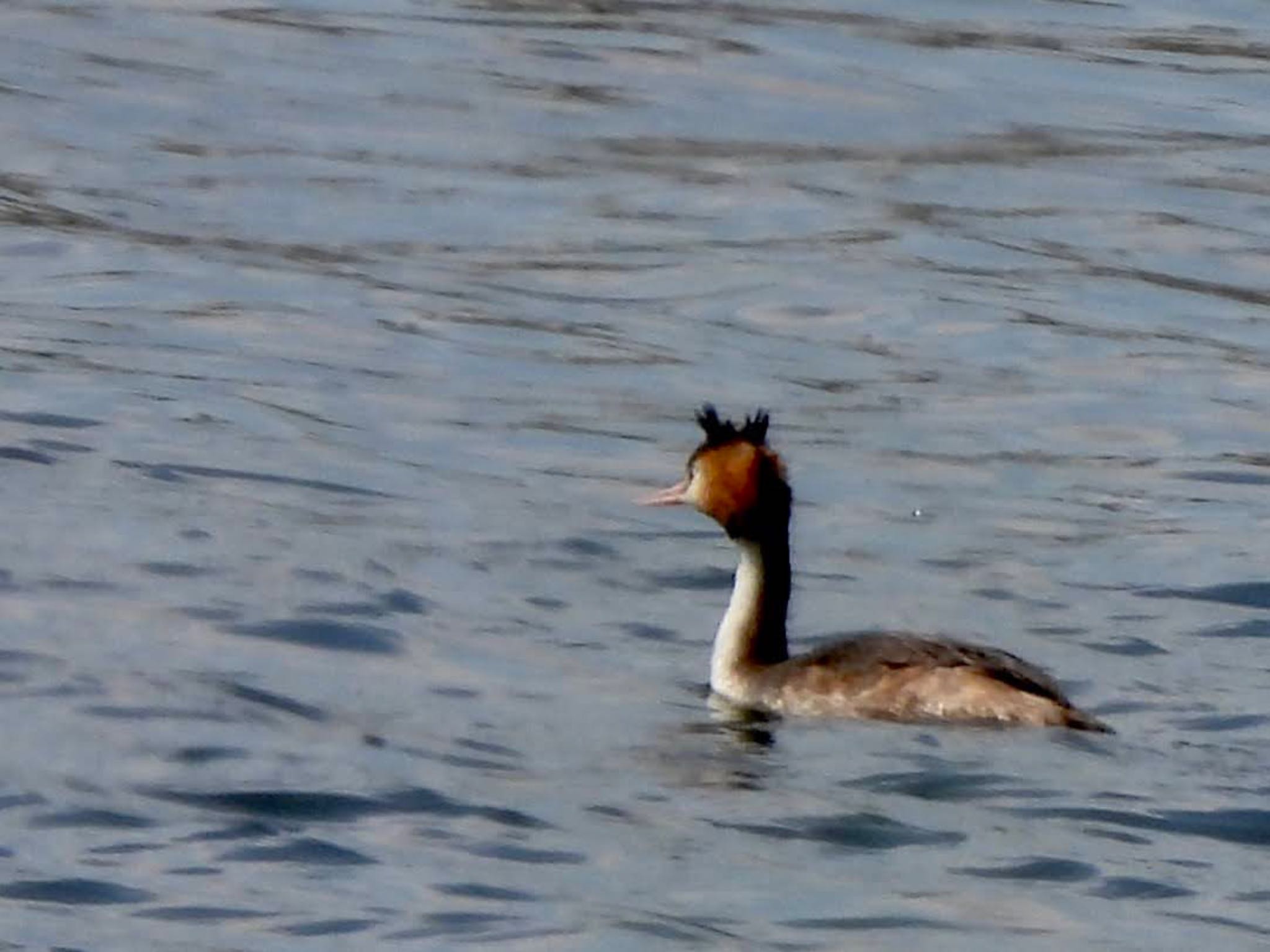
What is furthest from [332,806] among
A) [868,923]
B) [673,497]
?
[673,497]

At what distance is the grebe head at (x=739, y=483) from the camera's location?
11625mm

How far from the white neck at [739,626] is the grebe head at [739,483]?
0.28 feet

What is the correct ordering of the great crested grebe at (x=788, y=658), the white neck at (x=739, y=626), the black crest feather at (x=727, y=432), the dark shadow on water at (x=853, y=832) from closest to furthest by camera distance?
the dark shadow on water at (x=853, y=832) → the great crested grebe at (x=788, y=658) → the white neck at (x=739, y=626) → the black crest feather at (x=727, y=432)

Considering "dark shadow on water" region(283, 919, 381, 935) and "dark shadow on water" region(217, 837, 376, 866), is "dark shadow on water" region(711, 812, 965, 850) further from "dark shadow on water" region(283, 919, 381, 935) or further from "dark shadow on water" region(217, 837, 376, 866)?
"dark shadow on water" region(283, 919, 381, 935)

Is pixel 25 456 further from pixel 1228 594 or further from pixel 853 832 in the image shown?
pixel 853 832

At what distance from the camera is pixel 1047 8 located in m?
24.5

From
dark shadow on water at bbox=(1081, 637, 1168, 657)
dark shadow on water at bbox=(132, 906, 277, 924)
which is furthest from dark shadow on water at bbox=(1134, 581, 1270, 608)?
dark shadow on water at bbox=(132, 906, 277, 924)

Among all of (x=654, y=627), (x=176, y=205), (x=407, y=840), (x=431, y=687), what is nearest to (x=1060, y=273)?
(x=176, y=205)

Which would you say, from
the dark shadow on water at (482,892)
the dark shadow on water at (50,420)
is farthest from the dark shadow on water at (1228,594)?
the dark shadow on water at (482,892)

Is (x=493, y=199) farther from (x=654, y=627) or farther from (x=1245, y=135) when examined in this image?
(x=654, y=627)

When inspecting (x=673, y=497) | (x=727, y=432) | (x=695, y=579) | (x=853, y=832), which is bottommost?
(x=695, y=579)

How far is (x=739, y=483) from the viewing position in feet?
38.2

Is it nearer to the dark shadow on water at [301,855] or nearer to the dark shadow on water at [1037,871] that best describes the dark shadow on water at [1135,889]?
the dark shadow on water at [1037,871]

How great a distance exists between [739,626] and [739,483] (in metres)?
0.45
